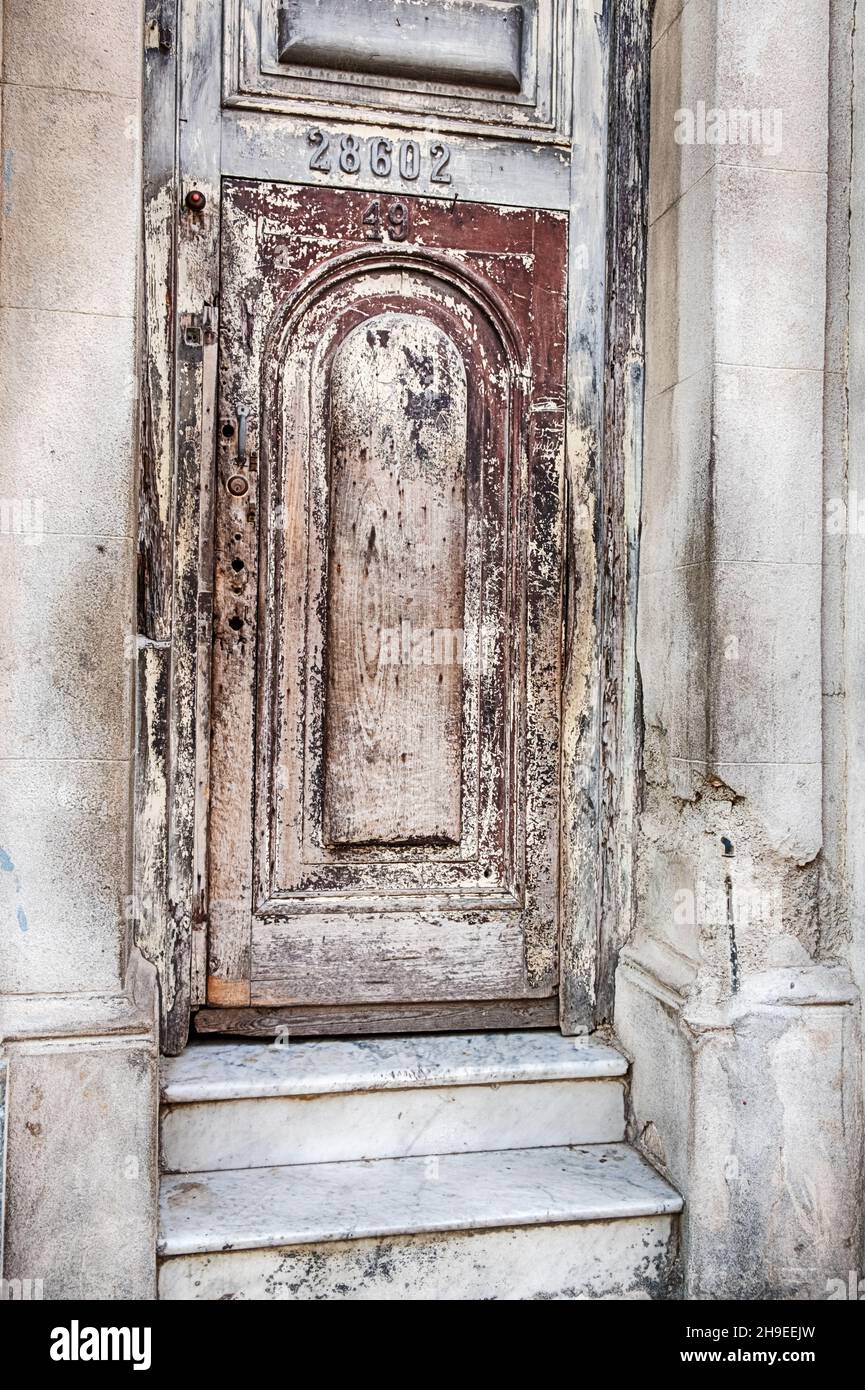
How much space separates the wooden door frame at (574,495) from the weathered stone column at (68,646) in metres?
0.30

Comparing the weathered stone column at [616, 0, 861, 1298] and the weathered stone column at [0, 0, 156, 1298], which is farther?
the weathered stone column at [616, 0, 861, 1298]

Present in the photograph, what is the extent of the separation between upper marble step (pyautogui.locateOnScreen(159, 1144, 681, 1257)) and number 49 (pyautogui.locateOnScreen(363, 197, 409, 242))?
2.36 m

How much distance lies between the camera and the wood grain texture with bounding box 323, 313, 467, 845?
8.66ft

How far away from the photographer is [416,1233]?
2.24 metres

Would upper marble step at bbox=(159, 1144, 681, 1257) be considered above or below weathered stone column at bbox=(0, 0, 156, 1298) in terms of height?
below

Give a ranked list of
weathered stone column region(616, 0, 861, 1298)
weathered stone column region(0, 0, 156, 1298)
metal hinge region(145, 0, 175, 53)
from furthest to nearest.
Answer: metal hinge region(145, 0, 175, 53) → weathered stone column region(616, 0, 861, 1298) → weathered stone column region(0, 0, 156, 1298)

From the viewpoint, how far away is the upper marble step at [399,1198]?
2.20m

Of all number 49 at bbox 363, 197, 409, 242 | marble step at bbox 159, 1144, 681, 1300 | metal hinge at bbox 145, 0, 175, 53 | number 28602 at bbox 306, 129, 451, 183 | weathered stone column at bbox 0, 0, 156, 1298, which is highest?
metal hinge at bbox 145, 0, 175, 53

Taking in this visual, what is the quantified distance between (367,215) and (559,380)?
2.17 ft

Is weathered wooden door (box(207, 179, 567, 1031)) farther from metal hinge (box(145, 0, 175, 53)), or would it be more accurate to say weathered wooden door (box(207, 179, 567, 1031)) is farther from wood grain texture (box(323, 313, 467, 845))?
metal hinge (box(145, 0, 175, 53))

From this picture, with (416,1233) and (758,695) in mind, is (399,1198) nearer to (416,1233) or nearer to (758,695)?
(416,1233)

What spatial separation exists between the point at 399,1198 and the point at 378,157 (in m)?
2.58

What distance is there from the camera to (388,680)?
2.67 meters

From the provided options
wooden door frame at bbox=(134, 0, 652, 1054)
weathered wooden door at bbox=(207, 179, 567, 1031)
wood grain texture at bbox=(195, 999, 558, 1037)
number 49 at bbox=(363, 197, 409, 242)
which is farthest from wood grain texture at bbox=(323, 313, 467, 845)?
wood grain texture at bbox=(195, 999, 558, 1037)
